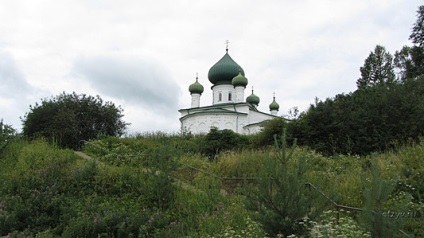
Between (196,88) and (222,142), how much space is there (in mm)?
25944

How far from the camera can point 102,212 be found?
7195 millimetres

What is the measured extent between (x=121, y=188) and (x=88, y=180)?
93cm

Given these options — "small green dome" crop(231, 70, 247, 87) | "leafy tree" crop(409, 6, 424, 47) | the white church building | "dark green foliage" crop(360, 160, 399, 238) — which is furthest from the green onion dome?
"dark green foliage" crop(360, 160, 399, 238)

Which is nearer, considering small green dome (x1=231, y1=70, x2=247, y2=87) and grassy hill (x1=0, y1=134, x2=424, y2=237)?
grassy hill (x1=0, y1=134, x2=424, y2=237)

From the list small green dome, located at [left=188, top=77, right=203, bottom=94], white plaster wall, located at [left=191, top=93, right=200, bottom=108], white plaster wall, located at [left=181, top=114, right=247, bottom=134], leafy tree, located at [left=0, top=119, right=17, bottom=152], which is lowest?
leafy tree, located at [left=0, top=119, right=17, bottom=152]

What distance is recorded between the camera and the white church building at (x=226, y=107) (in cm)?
3638

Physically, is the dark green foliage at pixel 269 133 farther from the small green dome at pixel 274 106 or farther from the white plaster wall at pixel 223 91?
the small green dome at pixel 274 106

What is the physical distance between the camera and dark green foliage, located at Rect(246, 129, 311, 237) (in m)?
4.41

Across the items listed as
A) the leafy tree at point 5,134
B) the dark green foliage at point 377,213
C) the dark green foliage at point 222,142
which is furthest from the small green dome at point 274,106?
the dark green foliage at point 377,213

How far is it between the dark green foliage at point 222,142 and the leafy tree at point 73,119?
270 inches

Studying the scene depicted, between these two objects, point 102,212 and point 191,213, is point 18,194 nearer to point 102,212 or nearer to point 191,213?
point 102,212

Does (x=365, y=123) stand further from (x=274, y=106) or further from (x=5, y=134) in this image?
(x=274, y=106)

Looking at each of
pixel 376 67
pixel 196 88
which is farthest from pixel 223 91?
pixel 376 67

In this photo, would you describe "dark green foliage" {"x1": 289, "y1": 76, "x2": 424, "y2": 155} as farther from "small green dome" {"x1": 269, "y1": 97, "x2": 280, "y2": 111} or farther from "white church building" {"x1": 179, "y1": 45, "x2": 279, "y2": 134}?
"small green dome" {"x1": 269, "y1": 97, "x2": 280, "y2": 111}
